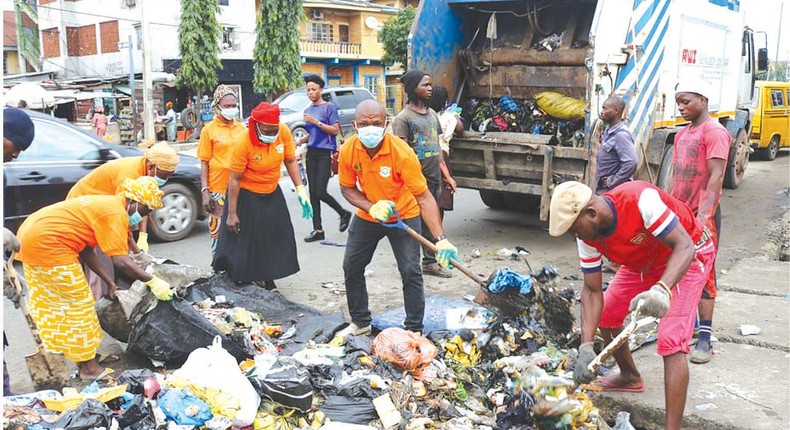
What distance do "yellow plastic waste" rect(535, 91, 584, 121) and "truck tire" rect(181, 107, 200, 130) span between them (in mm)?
18939

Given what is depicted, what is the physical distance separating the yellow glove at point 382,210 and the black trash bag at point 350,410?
116 cm

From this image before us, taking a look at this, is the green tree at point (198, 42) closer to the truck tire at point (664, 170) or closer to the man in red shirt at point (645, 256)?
the truck tire at point (664, 170)

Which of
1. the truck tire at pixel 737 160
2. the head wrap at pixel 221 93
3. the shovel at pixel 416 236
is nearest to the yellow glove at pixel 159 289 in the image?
the shovel at pixel 416 236

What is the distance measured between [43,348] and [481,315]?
8.92ft

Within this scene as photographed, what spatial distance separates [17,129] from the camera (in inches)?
136

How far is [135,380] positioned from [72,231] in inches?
35.4

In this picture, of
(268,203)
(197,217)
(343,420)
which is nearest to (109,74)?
(197,217)

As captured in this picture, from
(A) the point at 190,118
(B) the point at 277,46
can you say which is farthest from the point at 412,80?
(B) the point at 277,46

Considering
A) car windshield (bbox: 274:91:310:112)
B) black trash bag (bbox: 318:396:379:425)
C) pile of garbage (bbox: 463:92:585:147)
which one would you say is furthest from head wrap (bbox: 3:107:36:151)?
car windshield (bbox: 274:91:310:112)

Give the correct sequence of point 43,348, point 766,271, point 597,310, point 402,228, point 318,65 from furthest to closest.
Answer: point 318,65 < point 766,271 < point 402,228 < point 43,348 < point 597,310

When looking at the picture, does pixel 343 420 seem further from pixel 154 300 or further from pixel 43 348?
pixel 43 348

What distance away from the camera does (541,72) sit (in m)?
7.50

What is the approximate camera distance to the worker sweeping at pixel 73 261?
3.66 meters

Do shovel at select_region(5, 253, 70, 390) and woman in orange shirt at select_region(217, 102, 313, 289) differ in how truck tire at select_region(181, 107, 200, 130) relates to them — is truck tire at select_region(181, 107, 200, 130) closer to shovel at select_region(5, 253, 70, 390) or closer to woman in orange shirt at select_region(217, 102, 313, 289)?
woman in orange shirt at select_region(217, 102, 313, 289)
